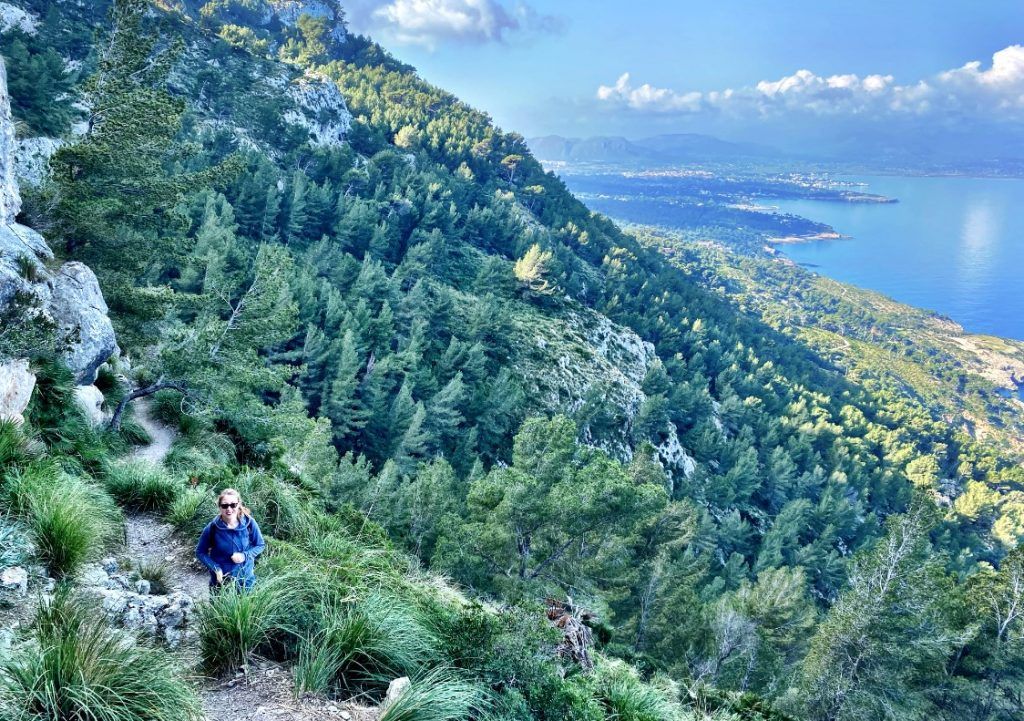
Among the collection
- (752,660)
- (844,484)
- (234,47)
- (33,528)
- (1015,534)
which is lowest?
(1015,534)

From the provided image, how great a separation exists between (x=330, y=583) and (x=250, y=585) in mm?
683

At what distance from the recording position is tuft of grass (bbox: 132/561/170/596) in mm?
5143

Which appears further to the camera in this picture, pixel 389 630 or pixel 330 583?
pixel 330 583

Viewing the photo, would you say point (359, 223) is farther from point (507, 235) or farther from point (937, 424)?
point (937, 424)

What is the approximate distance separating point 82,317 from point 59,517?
8.86 metres

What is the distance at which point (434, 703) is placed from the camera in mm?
3598

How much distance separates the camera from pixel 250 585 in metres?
4.77

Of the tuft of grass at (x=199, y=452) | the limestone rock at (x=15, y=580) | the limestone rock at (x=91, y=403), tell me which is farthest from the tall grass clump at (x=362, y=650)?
the limestone rock at (x=91, y=403)

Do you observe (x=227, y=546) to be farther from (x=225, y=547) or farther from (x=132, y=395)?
(x=132, y=395)

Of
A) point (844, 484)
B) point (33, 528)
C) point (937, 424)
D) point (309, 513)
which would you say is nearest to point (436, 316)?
point (309, 513)

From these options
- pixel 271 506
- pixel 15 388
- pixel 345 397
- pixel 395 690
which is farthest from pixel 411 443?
pixel 395 690

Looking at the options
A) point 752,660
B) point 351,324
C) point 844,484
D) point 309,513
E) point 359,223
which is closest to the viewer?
point 309,513

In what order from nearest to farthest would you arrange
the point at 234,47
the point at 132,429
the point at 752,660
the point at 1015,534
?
the point at 132,429 → the point at 752,660 → the point at 1015,534 → the point at 234,47

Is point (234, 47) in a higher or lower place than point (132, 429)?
higher
